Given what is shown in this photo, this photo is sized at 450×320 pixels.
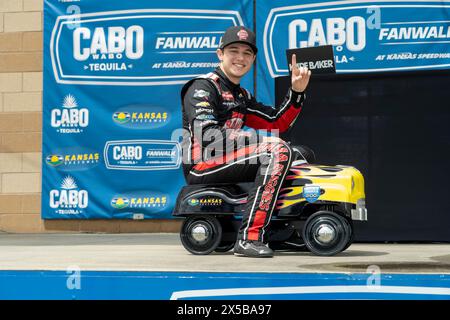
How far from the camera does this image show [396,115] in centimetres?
354

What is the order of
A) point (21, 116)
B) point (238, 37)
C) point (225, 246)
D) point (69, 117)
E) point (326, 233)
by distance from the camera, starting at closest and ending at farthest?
point (326, 233), point (238, 37), point (225, 246), point (69, 117), point (21, 116)

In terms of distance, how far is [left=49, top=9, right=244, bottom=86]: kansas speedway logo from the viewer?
19.9 ft

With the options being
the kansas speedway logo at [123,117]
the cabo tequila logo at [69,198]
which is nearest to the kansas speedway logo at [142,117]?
the kansas speedway logo at [123,117]

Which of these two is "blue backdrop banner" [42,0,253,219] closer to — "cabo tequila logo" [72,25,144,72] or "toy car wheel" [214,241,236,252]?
"cabo tequila logo" [72,25,144,72]

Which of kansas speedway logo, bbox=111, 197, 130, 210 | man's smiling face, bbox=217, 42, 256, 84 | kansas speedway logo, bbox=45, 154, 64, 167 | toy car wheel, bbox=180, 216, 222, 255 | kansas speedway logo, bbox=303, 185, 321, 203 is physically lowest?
kansas speedway logo, bbox=111, 197, 130, 210

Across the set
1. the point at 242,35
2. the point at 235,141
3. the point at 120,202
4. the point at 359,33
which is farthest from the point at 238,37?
the point at 120,202

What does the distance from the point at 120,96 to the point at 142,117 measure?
0.30 m

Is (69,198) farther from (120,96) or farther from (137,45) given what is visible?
(137,45)

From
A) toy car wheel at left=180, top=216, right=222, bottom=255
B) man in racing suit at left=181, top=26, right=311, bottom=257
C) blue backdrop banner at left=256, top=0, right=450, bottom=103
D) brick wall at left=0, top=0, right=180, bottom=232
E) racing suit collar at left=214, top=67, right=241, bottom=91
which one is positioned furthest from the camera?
brick wall at left=0, top=0, right=180, bottom=232

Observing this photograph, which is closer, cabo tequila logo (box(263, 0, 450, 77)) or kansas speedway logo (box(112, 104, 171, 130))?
cabo tequila logo (box(263, 0, 450, 77))

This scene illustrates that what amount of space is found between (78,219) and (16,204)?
0.69m

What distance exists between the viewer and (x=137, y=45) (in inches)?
243

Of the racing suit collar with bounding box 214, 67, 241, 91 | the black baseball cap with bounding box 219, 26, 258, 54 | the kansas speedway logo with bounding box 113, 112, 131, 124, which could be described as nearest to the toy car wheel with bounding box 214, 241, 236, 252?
the racing suit collar with bounding box 214, 67, 241, 91
